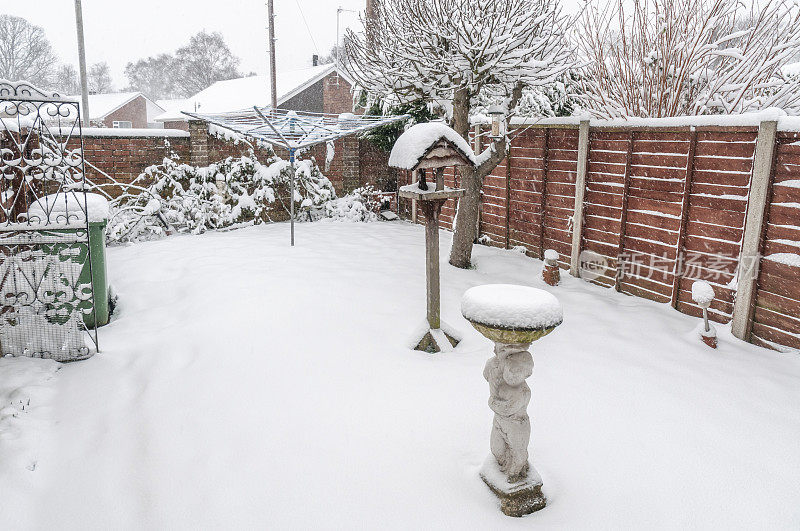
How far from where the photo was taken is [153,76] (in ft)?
199

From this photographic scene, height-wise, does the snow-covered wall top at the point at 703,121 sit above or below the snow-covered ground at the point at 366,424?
above

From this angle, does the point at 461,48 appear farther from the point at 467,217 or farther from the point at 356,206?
the point at 356,206

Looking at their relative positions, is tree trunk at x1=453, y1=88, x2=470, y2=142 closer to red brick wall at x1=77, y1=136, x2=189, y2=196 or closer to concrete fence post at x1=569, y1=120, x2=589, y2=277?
concrete fence post at x1=569, y1=120, x2=589, y2=277

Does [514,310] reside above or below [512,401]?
above

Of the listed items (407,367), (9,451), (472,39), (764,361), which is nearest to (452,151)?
(407,367)

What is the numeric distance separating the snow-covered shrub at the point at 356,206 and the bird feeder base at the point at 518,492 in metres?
8.23

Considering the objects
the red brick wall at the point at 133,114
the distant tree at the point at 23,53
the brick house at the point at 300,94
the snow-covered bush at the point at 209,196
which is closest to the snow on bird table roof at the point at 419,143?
the snow-covered bush at the point at 209,196

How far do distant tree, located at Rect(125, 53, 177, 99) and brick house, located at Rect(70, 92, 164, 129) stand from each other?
64.9 feet

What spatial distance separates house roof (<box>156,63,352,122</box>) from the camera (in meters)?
24.4

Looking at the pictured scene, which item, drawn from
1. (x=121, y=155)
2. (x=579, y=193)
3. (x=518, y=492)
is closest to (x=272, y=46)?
(x=121, y=155)

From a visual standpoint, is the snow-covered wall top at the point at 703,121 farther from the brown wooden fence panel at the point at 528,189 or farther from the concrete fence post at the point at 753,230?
the brown wooden fence panel at the point at 528,189

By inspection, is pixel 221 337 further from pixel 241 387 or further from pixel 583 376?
pixel 583 376

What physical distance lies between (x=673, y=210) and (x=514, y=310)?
3534 millimetres

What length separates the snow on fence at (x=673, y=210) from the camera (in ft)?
14.1
